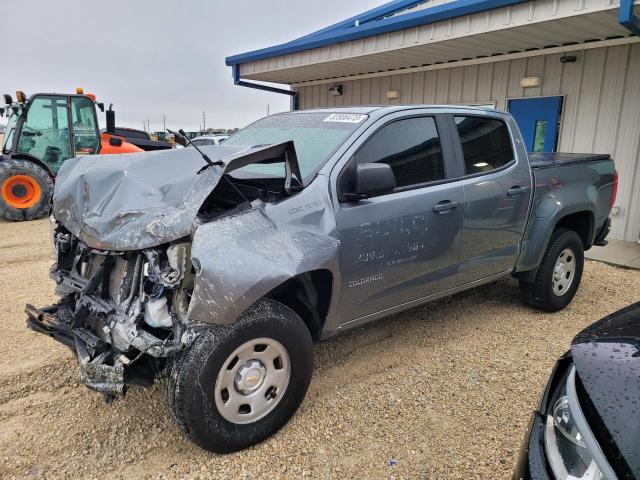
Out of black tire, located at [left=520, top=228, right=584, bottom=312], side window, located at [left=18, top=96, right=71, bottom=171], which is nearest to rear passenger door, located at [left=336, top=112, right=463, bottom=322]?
black tire, located at [left=520, top=228, right=584, bottom=312]

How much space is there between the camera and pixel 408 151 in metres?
3.45

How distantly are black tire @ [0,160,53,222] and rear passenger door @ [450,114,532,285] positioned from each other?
8.61 m

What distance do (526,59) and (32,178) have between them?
935cm

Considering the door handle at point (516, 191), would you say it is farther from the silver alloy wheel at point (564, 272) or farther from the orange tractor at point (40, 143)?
the orange tractor at point (40, 143)

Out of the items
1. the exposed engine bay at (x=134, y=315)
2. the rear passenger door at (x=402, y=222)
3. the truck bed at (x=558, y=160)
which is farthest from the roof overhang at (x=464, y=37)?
the exposed engine bay at (x=134, y=315)

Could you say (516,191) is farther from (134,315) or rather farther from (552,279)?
(134,315)

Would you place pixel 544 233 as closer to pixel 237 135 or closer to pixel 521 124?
pixel 237 135

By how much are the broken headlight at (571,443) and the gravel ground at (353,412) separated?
3.60 ft

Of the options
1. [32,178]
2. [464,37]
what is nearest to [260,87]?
[32,178]

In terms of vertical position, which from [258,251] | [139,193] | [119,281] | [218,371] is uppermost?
[139,193]

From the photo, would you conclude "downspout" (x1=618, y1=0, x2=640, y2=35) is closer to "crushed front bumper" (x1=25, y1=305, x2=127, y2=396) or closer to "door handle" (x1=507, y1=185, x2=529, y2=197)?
"door handle" (x1=507, y1=185, x2=529, y2=197)

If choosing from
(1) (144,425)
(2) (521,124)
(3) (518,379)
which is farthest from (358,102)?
(1) (144,425)

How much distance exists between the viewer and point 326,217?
285 cm

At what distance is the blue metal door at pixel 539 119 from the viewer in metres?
7.97
